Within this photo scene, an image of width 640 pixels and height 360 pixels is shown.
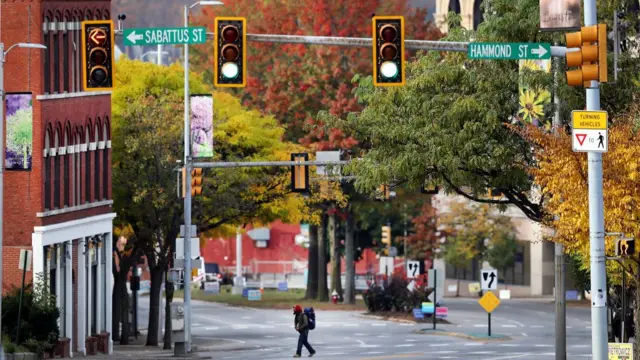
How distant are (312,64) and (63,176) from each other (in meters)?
27.4

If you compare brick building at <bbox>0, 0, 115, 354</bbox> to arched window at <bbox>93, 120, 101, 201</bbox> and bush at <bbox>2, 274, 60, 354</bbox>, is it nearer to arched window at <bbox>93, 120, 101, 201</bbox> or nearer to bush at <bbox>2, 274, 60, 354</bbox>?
arched window at <bbox>93, 120, 101, 201</bbox>

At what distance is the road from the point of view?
175 ft

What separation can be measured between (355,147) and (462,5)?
1993 centimetres

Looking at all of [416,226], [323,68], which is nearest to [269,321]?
[323,68]

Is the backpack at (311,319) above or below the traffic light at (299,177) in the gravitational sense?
below

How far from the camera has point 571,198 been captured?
31.6m

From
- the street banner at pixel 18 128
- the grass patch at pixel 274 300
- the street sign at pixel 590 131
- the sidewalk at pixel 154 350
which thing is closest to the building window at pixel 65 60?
the street banner at pixel 18 128

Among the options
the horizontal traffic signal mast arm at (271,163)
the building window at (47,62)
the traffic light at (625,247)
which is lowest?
the traffic light at (625,247)

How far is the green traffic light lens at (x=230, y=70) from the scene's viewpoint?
1001 inches

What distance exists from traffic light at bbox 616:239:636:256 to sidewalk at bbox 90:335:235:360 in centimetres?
2431

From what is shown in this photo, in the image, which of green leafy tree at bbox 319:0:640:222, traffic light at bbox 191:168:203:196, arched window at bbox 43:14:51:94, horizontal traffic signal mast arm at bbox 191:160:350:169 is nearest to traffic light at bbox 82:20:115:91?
green leafy tree at bbox 319:0:640:222

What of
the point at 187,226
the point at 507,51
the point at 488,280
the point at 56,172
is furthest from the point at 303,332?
the point at 507,51

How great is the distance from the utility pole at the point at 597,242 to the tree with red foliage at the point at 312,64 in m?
47.2

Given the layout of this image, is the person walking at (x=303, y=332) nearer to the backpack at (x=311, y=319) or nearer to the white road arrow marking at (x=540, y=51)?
the backpack at (x=311, y=319)
